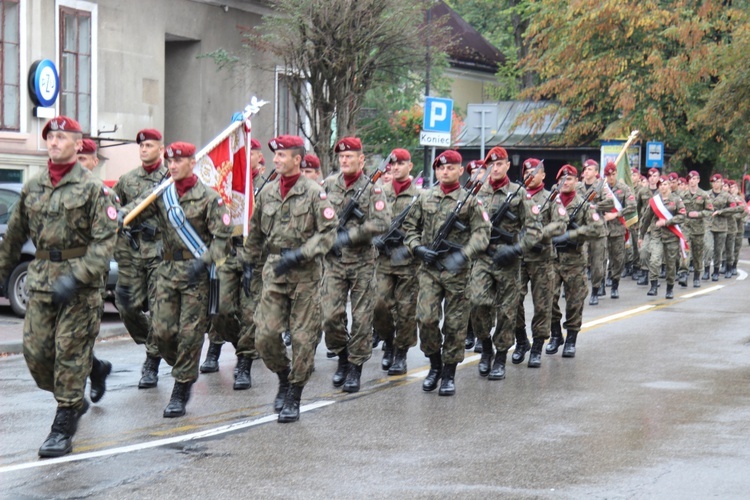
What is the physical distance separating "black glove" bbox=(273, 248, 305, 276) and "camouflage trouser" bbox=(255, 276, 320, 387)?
18cm

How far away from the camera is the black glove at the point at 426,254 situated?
956cm

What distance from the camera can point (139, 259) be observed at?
9.88m

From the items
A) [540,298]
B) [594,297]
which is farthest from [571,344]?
[594,297]

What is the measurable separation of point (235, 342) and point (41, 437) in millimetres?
2738

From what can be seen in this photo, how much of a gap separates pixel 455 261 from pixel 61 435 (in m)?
3.56

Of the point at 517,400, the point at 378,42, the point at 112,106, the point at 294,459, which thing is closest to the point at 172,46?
the point at 112,106

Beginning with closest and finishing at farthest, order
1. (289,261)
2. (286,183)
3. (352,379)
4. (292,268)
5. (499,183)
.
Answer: (289,261), (292,268), (286,183), (352,379), (499,183)

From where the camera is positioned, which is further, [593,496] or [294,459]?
[294,459]

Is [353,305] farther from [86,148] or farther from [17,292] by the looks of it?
[17,292]

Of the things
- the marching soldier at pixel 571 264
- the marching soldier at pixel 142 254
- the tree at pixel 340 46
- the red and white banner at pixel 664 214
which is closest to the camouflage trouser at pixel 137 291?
the marching soldier at pixel 142 254

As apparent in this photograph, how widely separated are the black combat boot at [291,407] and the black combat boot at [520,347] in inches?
139

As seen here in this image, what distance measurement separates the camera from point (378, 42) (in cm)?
2316

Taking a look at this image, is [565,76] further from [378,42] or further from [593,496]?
[593,496]

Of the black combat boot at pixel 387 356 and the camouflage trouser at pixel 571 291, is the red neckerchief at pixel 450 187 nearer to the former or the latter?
the black combat boot at pixel 387 356
